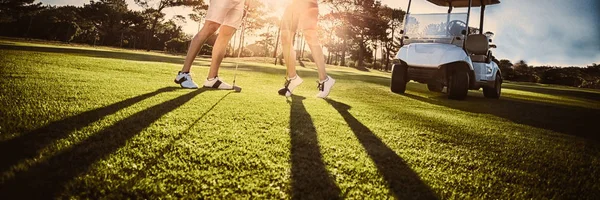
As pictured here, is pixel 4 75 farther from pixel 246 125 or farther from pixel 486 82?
pixel 486 82

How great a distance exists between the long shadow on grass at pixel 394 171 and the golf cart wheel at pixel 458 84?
4093mm

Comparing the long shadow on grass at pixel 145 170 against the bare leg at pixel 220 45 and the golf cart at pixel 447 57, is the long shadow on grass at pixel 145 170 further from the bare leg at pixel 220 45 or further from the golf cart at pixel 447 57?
the golf cart at pixel 447 57

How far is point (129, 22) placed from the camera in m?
64.3

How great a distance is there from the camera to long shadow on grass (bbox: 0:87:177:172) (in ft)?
3.33

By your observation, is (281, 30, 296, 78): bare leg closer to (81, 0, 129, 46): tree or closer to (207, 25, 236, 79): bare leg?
(207, 25, 236, 79): bare leg

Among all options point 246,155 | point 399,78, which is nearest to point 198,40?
point 246,155

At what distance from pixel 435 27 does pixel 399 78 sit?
229 centimetres

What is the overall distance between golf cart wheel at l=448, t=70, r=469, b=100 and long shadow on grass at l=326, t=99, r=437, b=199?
4093 mm

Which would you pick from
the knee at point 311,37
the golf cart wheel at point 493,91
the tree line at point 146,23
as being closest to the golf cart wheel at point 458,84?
the golf cart wheel at point 493,91

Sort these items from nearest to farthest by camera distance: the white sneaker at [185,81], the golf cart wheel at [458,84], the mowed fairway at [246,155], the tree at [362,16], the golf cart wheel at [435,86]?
the mowed fairway at [246,155]
the white sneaker at [185,81]
the golf cart wheel at [458,84]
the golf cart wheel at [435,86]
the tree at [362,16]

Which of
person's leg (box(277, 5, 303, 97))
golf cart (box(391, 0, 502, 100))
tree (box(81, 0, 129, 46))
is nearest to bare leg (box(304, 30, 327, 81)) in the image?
person's leg (box(277, 5, 303, 97))

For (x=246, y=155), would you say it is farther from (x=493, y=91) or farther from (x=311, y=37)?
(x=493, y=91)

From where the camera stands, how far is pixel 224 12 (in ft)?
12.3

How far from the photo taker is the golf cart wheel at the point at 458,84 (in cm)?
525
